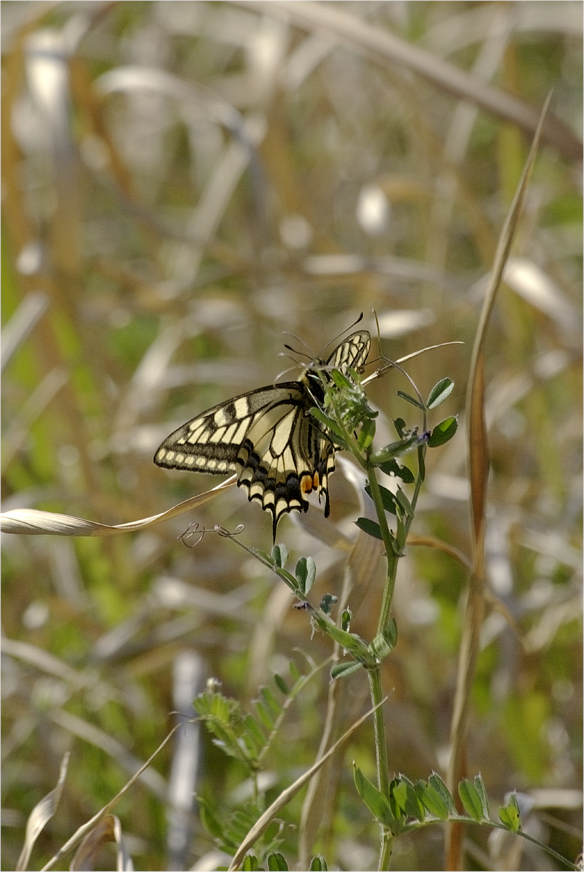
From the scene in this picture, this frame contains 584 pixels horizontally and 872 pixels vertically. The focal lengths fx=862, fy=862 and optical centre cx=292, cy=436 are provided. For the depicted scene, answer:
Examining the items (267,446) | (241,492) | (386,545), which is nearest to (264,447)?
(267,446)

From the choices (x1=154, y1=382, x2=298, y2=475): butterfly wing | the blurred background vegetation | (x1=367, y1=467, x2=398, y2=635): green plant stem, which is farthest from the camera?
the blurred background vegetation

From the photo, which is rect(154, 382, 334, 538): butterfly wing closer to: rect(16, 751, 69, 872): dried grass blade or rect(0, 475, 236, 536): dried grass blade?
rect(0, 475, 236, 536): dried grass blade

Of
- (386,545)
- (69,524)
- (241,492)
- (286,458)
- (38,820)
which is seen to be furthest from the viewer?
(241,492)

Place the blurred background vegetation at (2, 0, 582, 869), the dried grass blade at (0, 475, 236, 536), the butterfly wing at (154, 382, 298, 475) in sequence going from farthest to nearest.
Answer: the blurred background vegetation at (2, 0, 582, 869)
the butterfly wing at (154, 382, 298, 475)
the dried grass blade at (0, 475, 236, 536)

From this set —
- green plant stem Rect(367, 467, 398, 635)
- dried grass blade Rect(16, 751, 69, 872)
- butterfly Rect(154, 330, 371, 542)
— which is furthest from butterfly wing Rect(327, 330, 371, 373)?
dried grass blade Rect(16, 751, 69, 872)

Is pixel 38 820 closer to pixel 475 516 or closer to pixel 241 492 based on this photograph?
pixel 475 516

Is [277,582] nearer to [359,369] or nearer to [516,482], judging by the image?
[516,482]

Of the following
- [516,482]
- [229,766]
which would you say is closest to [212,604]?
[229,766]
